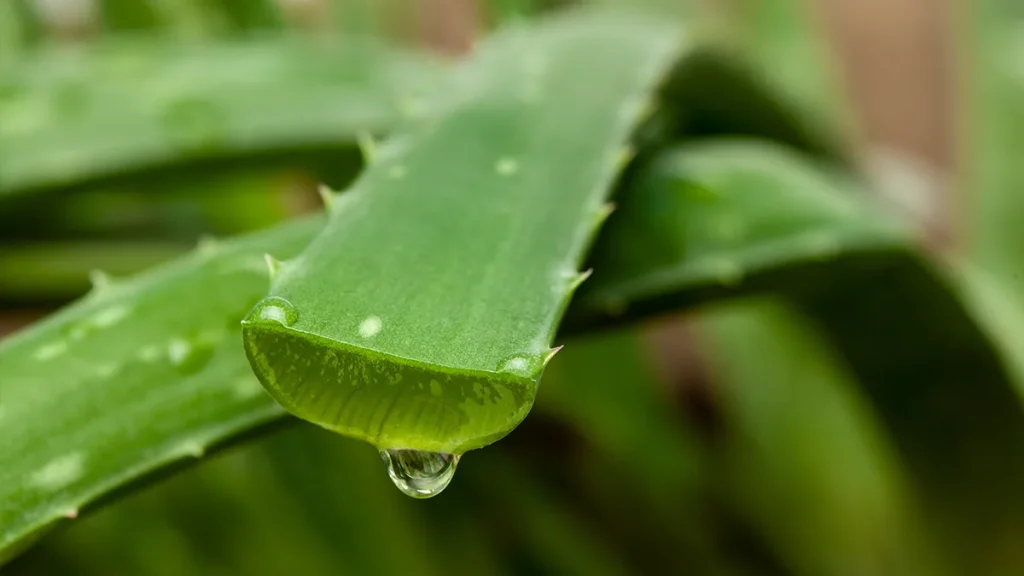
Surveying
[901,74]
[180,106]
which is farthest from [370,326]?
[901,74]

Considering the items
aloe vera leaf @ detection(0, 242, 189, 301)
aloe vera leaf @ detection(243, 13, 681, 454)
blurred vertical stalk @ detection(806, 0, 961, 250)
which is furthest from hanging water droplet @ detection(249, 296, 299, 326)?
blurred vertical stalk @ detection(806, 0, 961, 250)

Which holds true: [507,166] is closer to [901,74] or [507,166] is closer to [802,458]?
[802,458]

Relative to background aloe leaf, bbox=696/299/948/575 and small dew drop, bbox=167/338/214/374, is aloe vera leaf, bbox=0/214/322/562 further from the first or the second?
background aloe leaf, bbox=696/299/948/575

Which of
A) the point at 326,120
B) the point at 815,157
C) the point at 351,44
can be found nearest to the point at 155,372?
the point at 326,120

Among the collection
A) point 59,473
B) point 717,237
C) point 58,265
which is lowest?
point 58,265

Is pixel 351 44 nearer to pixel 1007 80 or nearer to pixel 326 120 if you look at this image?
pixel 326 120

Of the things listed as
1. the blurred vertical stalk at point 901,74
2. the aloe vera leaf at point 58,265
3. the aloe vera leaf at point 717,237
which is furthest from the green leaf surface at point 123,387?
the blurred vertical stalk at point 901,74
